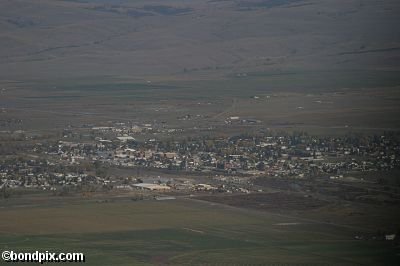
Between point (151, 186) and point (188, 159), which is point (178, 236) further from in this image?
point (188, 159)

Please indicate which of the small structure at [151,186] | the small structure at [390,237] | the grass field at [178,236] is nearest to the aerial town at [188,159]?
the small structure at [151,186]

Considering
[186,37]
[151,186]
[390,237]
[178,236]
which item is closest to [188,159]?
[151,186]

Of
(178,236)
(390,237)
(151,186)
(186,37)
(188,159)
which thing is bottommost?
(178,236)

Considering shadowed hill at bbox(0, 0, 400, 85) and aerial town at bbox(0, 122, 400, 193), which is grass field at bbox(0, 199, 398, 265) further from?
shadowed hill at bbox(0, 0, 400, 85)

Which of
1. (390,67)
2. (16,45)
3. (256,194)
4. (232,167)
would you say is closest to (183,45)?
(16,45)

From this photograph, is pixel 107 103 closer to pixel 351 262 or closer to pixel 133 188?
pixel 133 188

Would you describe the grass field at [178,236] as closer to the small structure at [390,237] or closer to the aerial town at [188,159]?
the small structure at [390,237]

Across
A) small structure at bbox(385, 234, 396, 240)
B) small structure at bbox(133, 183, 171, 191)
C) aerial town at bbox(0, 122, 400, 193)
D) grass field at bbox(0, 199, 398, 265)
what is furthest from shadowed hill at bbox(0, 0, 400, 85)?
small structure at bbox(385, 234, 396, 240)

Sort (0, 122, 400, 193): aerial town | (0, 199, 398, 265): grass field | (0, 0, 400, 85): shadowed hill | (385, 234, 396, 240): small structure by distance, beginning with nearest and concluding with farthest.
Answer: (0, 199, 398, 265): grass field
(385, 234, 396, 240): small structure
(0, 122, 400, 193): aerial town
(0, 0, 400, 85): shadowed hill
